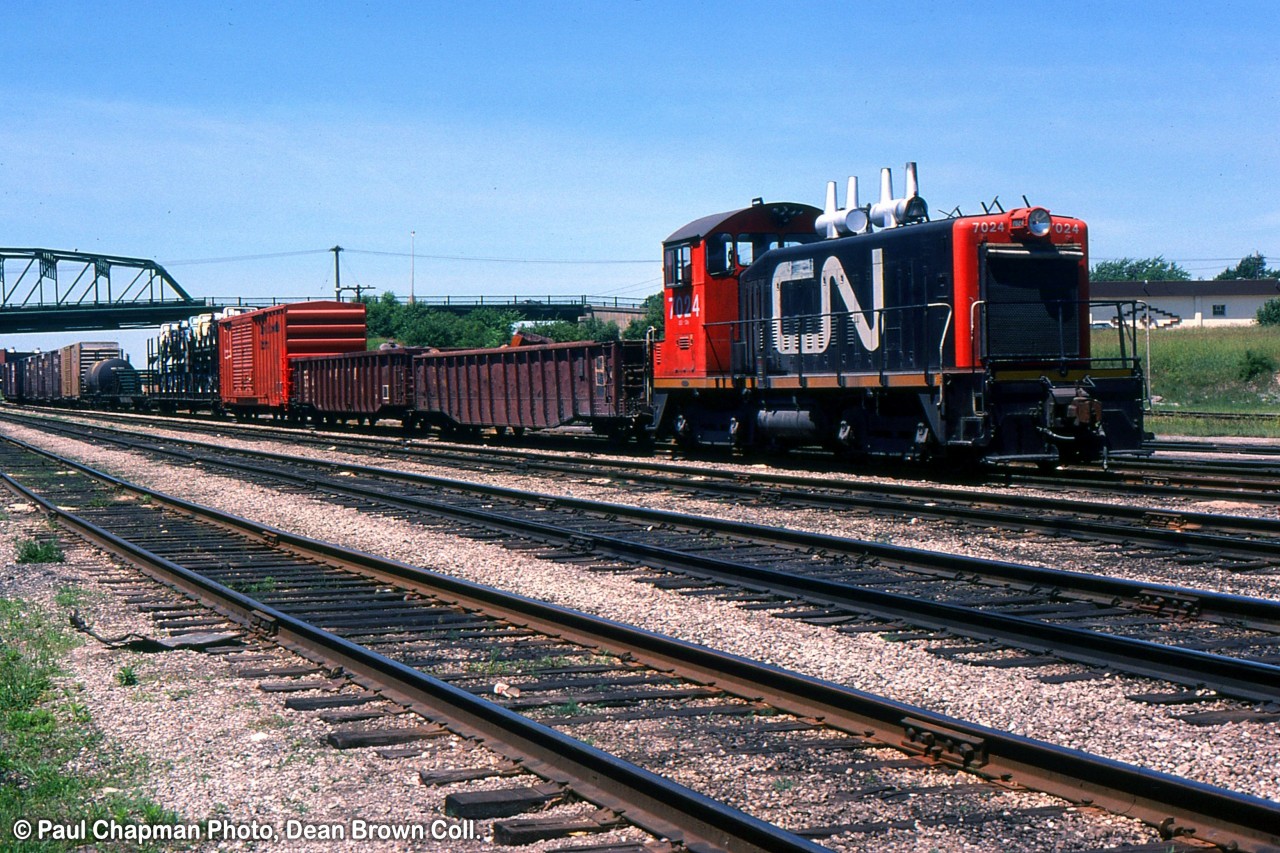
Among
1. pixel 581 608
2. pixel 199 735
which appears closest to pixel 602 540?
pixel 581 608

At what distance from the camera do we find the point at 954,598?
8023 mm

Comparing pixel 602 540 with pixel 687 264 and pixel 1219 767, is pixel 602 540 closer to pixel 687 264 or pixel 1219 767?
pixel 1219 767

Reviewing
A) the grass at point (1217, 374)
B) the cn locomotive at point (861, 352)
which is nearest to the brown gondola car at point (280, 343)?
the cn locomotive at point (861, 352)

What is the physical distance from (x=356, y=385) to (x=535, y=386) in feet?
28.7

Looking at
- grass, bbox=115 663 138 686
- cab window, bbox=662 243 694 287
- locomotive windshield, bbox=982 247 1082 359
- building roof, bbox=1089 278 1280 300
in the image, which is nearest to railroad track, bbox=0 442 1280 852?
grass, bbox=115 663 138 686

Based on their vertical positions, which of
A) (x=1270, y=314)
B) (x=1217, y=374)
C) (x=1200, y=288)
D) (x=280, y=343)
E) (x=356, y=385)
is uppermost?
(x=1200, y=288)

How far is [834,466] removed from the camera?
714 inches

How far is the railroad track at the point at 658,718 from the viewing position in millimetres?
4098

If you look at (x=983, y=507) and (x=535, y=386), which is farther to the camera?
(x=535, y=386)

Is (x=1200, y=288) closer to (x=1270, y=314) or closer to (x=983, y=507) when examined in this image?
(x=1270, y=314)

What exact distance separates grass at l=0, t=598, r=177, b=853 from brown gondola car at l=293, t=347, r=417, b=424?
23070mm

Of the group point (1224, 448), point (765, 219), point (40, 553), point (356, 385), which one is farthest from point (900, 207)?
point (356, 385)

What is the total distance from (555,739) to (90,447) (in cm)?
2704

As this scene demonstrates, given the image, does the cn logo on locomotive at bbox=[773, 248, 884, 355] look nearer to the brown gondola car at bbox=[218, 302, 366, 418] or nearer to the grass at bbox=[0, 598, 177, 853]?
the grass at bbox=[0, 598, 177, 853]
